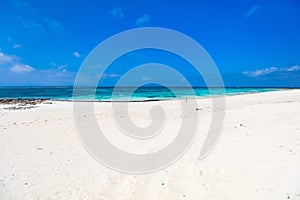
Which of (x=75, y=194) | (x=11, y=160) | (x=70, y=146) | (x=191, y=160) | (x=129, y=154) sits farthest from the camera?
(x=70, y=146)

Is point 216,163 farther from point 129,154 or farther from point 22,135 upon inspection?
point 22,135

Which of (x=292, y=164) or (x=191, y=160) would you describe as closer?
(x=292, y=164)

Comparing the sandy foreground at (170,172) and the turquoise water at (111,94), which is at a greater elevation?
the turquoise water at (111,94)

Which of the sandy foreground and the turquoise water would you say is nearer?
the sandy foreground

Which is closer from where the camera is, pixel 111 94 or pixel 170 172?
pixel 170 172

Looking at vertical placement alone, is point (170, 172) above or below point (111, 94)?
below

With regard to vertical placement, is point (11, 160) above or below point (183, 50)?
below

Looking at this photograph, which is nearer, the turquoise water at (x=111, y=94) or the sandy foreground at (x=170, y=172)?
the sandy foreground at (x=170, y=172)

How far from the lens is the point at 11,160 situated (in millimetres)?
6570

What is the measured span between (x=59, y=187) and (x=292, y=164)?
5.21 m

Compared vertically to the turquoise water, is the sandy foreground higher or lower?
lower

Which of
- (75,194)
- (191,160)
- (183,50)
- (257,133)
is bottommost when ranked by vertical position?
(75,194)

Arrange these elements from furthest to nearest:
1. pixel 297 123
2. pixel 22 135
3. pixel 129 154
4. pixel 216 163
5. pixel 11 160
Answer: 1. pixel 22 135
2. pixel 297 123
3. pixel 129 154
4. pixel 11 160
5. pixel 216 163

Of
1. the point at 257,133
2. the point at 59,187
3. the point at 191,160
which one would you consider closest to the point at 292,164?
the point at 191,160
